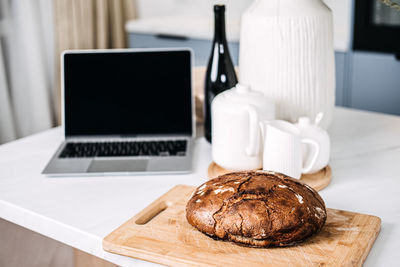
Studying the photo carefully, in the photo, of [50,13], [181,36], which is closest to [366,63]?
[181,36]

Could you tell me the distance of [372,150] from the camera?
4.06 feet

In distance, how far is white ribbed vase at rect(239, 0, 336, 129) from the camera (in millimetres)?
1096

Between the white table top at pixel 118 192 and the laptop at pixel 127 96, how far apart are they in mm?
89

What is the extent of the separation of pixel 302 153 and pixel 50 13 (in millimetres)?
2102

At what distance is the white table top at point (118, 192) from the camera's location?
87 centimetres

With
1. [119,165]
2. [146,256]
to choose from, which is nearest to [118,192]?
[119,165]

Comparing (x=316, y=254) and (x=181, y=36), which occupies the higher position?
(x=181, y=36)

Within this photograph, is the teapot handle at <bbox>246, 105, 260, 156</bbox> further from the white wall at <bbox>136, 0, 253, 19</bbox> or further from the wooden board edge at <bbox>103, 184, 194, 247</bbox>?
the white wall at <bbox>136, 0, 253, 19</bbox>

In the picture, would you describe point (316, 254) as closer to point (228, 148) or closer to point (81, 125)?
point (228, 148)

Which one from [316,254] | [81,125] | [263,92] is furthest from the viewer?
[81,125]

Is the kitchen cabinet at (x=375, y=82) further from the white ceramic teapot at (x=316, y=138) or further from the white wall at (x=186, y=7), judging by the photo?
the white ceramic teapot at (x=316, y=138)

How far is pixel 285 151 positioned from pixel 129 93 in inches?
20.4

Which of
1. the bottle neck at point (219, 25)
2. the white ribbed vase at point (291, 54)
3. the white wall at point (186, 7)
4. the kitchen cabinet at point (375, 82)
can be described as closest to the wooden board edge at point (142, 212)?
the white ribbed vase at point (291, 54)

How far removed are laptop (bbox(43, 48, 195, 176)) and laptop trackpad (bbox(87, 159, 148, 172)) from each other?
0.13m
